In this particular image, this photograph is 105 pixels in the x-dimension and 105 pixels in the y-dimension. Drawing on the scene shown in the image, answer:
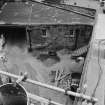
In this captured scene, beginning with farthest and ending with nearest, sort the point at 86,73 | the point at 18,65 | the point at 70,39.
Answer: the point at 70,39, the point at 18,65, the point at 86,73

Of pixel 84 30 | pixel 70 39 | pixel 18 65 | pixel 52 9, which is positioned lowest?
pixel 18 65

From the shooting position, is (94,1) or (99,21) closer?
(99,21)

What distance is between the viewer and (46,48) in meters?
18.8

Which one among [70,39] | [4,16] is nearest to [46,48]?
[70,39]

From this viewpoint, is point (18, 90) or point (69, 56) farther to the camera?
point (69, 56)

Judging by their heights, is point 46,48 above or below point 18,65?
above

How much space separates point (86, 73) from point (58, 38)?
10556 mm

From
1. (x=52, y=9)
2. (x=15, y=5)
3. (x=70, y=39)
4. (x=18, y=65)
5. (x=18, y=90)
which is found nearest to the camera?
(x=18, y=90)

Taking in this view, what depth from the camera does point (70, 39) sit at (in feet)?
59.5

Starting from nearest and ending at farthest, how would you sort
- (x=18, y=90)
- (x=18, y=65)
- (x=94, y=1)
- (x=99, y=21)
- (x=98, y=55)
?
(x=18, y=90) → (x=98, y=55) → (x=99, y=21) → (x=18, y=65) → (x=94, y=1)

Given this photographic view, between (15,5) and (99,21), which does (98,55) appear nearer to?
(99,21)

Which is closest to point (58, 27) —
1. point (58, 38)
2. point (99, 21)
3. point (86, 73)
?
point (58, 38)

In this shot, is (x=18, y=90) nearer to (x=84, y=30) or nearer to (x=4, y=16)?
(x=84, y=30)

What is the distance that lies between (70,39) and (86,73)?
34.1ft
